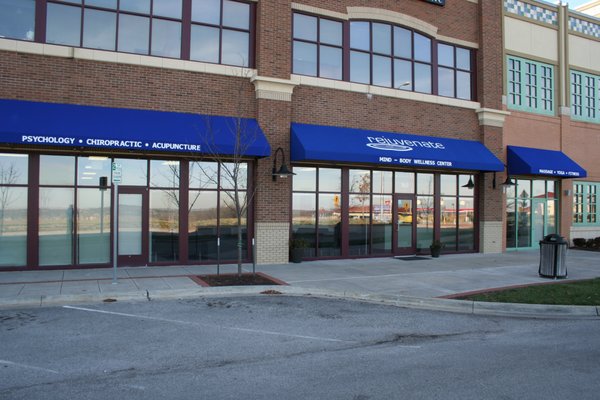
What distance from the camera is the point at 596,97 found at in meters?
24.0

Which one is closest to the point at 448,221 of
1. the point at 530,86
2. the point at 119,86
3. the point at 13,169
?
the point at 530,86

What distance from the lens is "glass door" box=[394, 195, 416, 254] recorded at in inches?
712

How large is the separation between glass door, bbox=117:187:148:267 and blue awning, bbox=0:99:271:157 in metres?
1.71

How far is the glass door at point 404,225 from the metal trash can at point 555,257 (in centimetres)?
555

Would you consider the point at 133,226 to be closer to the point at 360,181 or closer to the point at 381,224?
the point at 360,181

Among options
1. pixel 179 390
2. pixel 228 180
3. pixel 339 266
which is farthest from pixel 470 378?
pixel 228 180

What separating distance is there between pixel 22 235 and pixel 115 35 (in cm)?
617

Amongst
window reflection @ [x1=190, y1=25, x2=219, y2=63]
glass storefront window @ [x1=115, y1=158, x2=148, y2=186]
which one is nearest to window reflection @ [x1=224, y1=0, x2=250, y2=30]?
window reflection @ [x1=190, y1=25, x2=219, y2=63]

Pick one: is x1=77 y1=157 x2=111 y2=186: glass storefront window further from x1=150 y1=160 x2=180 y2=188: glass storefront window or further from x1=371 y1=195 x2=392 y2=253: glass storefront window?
x1=371 y1=195 x2=392 y2=253: glass storefront window

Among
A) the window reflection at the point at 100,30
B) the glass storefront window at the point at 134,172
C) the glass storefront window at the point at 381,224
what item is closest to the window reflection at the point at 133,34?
the window reflection at the point at 100,30

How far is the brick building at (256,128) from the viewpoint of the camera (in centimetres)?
1305

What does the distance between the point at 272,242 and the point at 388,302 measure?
5.82 metres

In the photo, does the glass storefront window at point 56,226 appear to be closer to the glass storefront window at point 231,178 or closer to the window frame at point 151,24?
the window frame at point 151,24

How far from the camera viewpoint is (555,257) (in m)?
13.3
